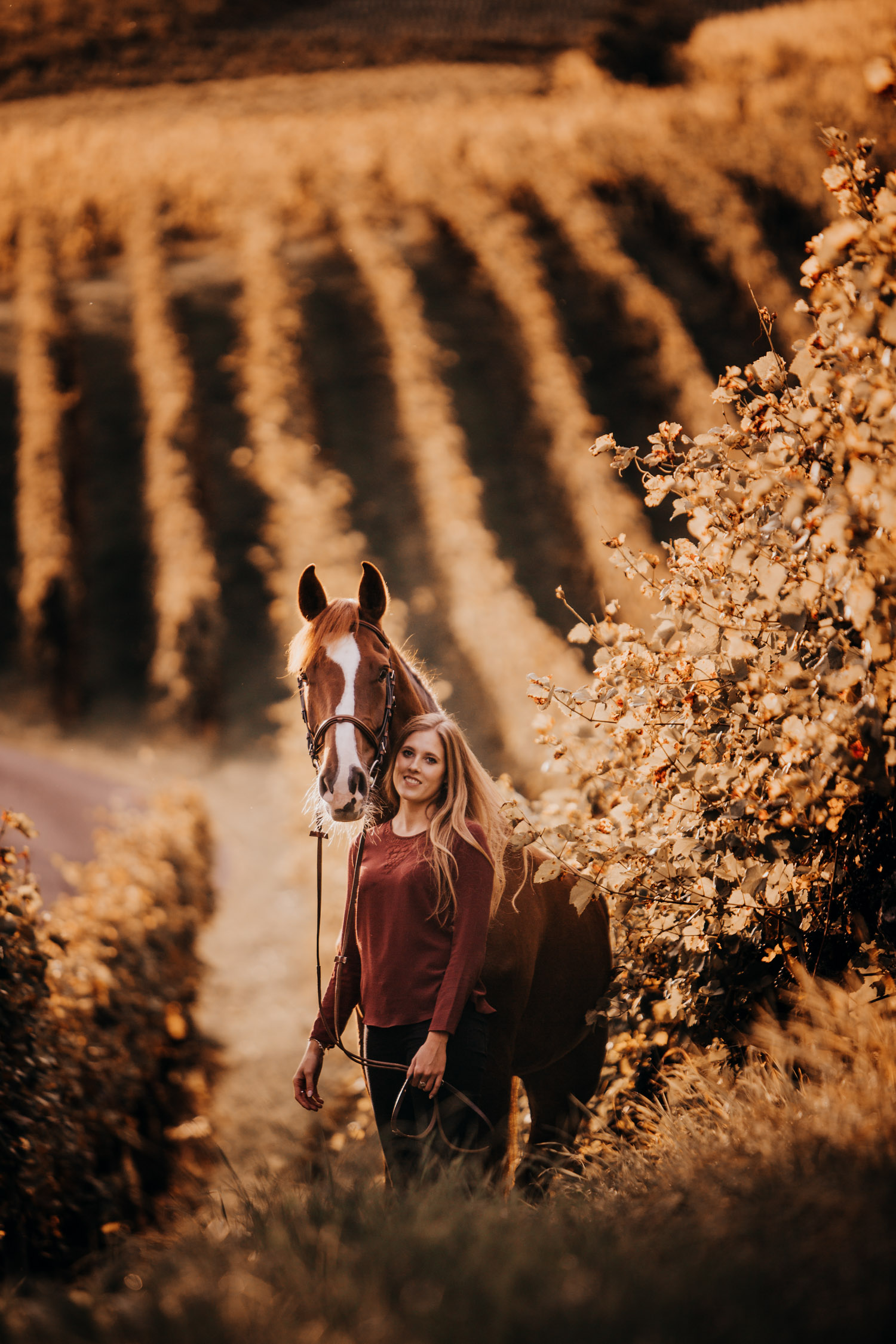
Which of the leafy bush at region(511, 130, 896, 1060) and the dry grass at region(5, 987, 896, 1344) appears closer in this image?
the dry grass at region(5, 987, 896, 1344)

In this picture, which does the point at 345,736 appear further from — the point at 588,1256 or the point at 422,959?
the point at 588,1256

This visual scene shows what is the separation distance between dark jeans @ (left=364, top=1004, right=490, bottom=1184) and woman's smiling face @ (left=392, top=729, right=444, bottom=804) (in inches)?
27.2

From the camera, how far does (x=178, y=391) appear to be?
57.5 feet

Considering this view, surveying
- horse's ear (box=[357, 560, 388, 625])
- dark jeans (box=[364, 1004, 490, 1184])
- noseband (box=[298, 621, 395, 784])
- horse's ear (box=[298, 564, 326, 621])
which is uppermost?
horse's ear (box=[298, 564, 326, 621])

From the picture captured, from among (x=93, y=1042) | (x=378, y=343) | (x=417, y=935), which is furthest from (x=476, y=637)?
(x=378, y=343)

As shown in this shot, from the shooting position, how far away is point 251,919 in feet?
27.2

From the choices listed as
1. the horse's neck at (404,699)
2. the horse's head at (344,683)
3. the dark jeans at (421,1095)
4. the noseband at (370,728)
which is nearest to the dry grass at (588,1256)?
the dark jeans at (421,1095)

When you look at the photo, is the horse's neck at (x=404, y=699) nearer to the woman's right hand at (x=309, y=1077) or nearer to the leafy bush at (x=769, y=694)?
the leafy bush at (x=769, y=694)

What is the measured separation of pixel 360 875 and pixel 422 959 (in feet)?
1.08

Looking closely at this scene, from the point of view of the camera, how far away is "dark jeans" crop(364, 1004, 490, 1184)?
254cm

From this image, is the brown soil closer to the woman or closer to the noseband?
the noseband

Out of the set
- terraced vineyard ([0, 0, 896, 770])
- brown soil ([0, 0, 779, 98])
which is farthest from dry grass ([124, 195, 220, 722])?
brown soil ([0, 0, 779, 98])

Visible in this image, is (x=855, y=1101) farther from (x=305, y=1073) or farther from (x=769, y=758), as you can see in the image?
(x=305, y=1073)

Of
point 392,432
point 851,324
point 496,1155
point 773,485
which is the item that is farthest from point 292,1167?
point 392,432
